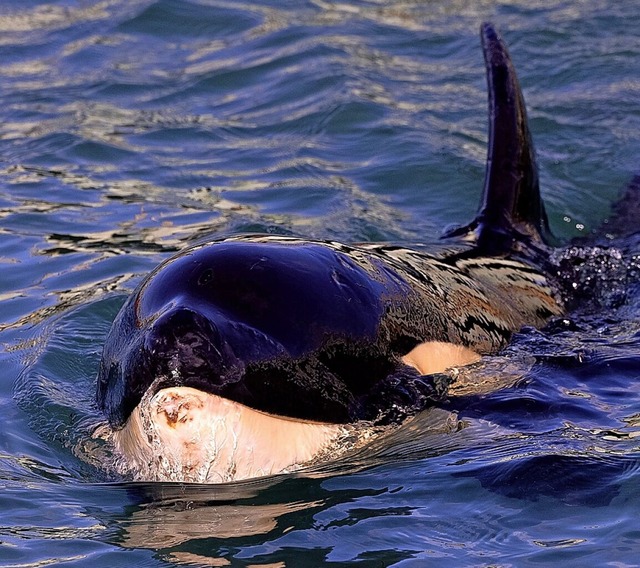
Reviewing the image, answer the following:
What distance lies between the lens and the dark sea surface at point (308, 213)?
3775 millimetres

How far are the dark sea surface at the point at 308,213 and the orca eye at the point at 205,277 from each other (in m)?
0.62

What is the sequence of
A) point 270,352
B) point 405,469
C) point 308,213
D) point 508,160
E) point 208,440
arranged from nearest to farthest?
point 208,440
point 270,352
point 405,469
point 508,160
point 308,213

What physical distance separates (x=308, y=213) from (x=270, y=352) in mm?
4333

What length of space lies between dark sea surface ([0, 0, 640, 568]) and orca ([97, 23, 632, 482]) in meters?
0.13

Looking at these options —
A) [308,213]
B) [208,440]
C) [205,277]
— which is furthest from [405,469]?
[308,213]

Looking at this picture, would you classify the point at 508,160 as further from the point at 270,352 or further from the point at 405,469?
the point at 270,352

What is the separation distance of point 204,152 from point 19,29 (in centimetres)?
358

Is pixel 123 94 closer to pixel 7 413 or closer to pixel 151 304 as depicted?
pixel 7 413

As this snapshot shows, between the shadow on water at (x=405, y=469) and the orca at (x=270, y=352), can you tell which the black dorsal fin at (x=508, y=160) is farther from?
the orca at (x=270, y=352)

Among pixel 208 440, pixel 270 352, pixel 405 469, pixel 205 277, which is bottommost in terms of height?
pixel 405 469

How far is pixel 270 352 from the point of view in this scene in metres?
3.76

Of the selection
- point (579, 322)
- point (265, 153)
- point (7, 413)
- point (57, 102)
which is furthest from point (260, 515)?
point (57, 102)

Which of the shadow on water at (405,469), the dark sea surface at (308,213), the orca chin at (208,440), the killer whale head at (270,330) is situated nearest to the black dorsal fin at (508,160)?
the dark sea surface at (308,213)

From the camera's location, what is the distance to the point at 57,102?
10.1 metres
